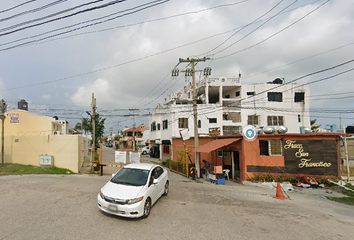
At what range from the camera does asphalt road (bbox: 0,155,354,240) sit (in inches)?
188

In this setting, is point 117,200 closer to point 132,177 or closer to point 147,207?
point 147,207

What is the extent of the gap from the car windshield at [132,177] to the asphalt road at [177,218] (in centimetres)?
104

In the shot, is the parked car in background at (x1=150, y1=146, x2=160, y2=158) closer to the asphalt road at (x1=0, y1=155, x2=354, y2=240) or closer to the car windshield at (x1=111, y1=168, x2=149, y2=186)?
the asphalt road at (x1=0, y1=155, x2=354, y2=240)

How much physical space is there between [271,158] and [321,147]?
10.1ft

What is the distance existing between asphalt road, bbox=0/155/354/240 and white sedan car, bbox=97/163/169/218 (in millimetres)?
319

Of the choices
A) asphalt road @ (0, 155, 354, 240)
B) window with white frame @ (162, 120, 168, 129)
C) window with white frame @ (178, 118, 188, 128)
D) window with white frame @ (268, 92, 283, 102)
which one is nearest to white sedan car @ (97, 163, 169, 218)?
asphalt road @ (0, 155, 354, 240)

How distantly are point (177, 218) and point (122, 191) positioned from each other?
1.83 meters

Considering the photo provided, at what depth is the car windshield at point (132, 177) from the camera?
6.37 meters

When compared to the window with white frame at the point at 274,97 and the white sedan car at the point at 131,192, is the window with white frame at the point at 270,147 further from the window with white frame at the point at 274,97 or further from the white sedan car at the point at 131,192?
the window with white frame at the point at 274,97

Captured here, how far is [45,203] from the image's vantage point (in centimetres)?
682

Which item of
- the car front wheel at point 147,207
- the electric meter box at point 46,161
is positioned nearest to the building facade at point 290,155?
the car front wheel at point 147,207

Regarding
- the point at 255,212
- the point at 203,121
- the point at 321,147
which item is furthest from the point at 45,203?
the point at 203,121

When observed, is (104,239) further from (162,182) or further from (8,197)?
(8,197)

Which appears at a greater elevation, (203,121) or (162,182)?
(203,121)
